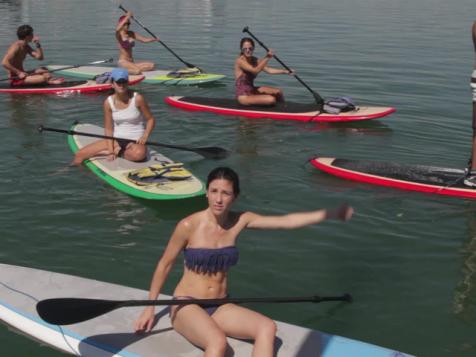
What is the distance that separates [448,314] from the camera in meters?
6.39

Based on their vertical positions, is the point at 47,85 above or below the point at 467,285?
above

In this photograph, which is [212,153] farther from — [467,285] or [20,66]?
[20,66]

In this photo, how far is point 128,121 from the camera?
9344 mm

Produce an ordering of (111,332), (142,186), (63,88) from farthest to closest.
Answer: (63,88)
(142,186)
(111,332)

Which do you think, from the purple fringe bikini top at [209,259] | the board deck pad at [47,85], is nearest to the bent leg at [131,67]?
the board deck pad at [47,85]

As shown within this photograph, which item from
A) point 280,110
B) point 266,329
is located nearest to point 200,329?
point 266,329

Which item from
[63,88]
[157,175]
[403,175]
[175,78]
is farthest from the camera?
[175,78]

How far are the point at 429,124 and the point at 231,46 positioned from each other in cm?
1103

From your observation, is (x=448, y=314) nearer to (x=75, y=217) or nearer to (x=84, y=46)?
(x=75, y=217)

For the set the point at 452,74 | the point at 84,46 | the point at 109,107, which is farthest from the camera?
the point at 84,46

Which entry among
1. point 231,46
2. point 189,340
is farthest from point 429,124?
point 231,46

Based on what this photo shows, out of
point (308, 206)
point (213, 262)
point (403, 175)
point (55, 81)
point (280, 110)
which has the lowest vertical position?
point (308, 206)

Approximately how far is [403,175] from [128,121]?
13.1ft

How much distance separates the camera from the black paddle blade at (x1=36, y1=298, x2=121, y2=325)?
5004 mm
